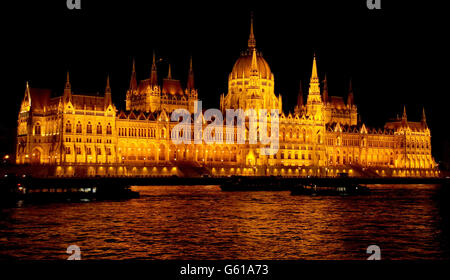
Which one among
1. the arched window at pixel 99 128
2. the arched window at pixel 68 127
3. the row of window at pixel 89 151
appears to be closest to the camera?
the row of window at pixel 89 151

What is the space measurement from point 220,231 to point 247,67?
345 feet

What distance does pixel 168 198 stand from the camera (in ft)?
239

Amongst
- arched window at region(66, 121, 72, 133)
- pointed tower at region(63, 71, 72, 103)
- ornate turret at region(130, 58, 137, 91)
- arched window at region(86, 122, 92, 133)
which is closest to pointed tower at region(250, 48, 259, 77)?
ornate turret at region(130, 58, 137, 91)

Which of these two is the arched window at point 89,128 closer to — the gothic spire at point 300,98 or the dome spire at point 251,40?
the dome spire at point 251,40

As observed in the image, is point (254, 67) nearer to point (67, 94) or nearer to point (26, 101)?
point (67, 94)

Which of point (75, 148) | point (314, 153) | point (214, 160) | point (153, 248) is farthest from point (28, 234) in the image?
point (314, 153)

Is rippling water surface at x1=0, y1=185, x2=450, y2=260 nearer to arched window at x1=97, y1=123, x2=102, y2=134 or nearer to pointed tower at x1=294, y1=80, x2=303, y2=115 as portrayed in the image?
arched window at x1=97, y1=123, x2=102, y2=134

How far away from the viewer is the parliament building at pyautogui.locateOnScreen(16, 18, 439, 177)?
115 m

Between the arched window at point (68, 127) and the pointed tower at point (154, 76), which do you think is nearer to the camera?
the arched window at point (68, 127)

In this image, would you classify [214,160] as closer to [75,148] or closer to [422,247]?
[75,148]

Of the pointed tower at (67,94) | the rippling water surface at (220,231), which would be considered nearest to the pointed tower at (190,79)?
the pointed tower at (67,94)

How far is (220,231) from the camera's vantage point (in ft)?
136

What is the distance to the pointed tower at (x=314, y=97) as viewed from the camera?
149875mm
